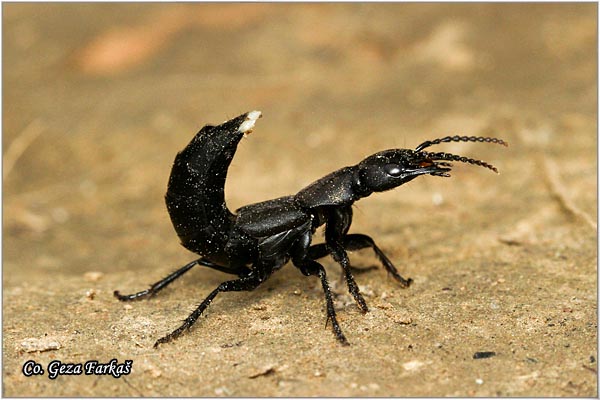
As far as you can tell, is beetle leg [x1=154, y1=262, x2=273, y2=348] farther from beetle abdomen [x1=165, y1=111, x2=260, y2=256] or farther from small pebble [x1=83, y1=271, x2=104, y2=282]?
small pebble [x1=83, y1=271, x2=104, y2=282]

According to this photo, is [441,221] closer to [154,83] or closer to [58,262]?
[58,262]

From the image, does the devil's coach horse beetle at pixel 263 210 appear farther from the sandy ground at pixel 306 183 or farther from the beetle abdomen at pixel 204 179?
the sandy ground at pixel 306 183

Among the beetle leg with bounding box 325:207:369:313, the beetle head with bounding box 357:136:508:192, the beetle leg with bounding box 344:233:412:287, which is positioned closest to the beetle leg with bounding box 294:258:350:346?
the beetle leg with bounding box 325:207:369:313

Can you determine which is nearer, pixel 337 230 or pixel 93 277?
pixel 337 230

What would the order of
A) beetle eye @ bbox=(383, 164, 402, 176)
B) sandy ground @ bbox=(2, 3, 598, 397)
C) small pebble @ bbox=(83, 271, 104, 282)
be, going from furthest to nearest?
1. small pebble @ bbox=(83, 271, 104, 282)
2. beetle eye @ bbox=(383, 164, 402, 176)
3. sandy ground @ bbox=(2, 3, 598, 397)

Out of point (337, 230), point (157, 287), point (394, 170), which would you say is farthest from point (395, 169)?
point (157, 287)

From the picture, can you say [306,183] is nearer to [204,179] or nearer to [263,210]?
[263,210]
